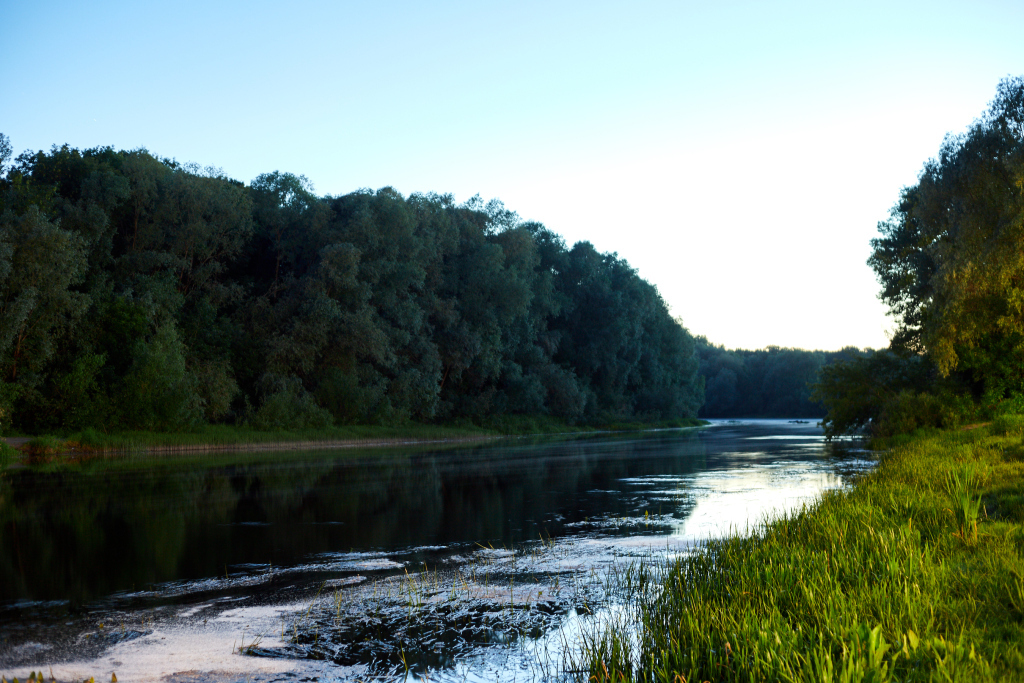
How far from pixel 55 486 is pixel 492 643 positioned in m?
19.5

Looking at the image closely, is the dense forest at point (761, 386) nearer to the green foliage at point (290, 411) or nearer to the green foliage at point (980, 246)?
the green foliage at point (290, 411)

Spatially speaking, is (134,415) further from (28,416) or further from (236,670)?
(236,670)

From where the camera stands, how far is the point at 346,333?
51281 mm

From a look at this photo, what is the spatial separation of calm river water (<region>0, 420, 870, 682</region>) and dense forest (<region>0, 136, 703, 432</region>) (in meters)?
15.0

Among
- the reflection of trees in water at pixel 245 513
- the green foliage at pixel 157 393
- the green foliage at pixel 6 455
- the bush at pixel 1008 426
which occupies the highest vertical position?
the green foliage at pixel 157 393

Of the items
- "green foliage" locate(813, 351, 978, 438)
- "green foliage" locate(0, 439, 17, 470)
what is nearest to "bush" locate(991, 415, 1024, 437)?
"green foliage" locate(813, 351, 978, 438)

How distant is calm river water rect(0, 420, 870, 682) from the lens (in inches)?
287

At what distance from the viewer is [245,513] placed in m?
17.6

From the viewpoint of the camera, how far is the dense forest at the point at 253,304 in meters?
38.8

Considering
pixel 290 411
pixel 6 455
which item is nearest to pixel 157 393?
pixel 290 411

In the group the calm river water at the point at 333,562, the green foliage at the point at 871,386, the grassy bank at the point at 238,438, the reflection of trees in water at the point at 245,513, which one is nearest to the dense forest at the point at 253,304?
the grassy bank at the point at 238,438

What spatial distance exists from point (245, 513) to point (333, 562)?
649cm

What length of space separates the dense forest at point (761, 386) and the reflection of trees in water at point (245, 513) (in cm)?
12555

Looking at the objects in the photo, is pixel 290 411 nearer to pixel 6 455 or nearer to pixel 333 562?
pixel 6 455
